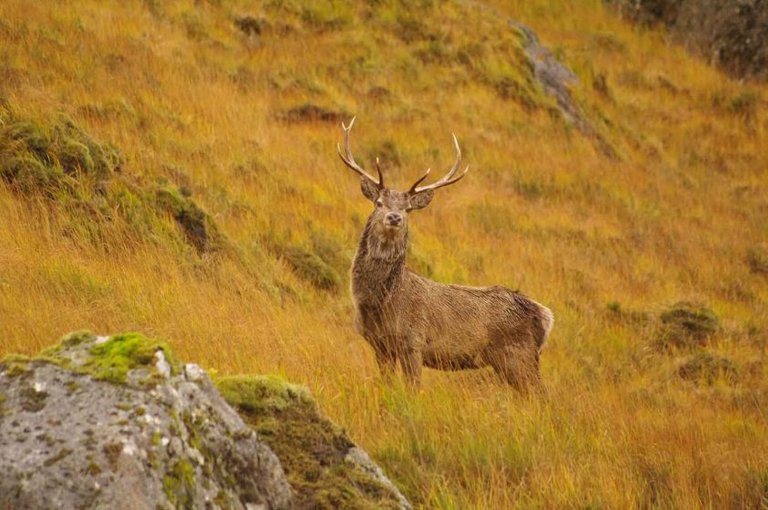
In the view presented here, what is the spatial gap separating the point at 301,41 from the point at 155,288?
11.3 metres

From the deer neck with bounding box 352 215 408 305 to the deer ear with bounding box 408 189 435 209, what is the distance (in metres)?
0.29

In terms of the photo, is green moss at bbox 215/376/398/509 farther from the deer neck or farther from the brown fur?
the deer neck

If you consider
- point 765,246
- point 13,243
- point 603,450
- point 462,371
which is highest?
point 603,450

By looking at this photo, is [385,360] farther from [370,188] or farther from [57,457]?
[57,457]

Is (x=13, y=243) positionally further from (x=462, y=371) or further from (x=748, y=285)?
(x=748, y=285)

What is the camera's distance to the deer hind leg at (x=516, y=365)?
805cm

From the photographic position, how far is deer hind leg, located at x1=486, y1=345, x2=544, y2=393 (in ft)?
26.4

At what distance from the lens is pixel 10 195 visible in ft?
27.7

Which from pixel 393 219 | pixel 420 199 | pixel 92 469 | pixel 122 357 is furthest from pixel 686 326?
pixel 92 469

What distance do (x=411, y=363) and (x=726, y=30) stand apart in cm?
2163

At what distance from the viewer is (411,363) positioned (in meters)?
7.55

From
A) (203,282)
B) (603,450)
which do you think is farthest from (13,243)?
(603,450)

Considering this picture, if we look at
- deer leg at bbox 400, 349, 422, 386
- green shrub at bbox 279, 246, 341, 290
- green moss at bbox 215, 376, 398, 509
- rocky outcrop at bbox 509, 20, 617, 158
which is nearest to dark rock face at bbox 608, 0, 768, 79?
rocky outcrop at bbox 509, 20, 617, 158

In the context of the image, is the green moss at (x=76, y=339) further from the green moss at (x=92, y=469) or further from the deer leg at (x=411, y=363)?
the deer leg at (x=411, y=363)
